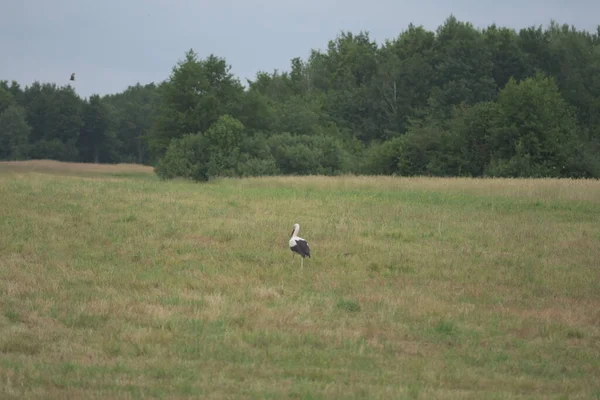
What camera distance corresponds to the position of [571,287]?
55.9ft

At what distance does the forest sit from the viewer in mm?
61781

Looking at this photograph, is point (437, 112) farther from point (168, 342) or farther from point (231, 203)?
point (168, 342)

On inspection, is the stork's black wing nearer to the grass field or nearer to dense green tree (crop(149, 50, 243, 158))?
the grass field

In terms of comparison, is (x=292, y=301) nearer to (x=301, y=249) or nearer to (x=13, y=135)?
(x=301, y=249)

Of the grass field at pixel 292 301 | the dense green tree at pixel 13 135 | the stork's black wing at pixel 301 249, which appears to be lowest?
the grass field at pixel 292 301

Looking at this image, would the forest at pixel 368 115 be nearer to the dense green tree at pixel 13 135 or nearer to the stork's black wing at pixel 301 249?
the dense green tree at pixel 13 135

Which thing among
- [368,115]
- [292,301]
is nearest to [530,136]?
[368,115]

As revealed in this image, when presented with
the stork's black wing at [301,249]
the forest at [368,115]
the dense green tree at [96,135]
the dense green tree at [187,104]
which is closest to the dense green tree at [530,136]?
the forest at [368,115]

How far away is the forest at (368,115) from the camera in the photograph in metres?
61.8

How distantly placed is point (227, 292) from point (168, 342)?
377cm

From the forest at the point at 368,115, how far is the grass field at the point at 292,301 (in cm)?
3124

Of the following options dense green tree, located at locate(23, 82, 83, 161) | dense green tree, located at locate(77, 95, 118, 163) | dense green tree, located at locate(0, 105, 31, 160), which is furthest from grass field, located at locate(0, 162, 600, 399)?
dense green tree, located at locate(77, 95, 118, 163)

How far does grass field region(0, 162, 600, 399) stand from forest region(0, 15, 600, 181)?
102ft

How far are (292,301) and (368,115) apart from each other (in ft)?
283
